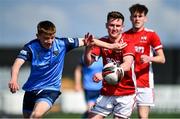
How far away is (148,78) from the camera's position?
1341 centimetres

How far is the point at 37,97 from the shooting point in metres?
11.9

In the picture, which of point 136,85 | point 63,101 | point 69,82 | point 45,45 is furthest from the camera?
point 69,82

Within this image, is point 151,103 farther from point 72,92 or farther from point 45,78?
point 72,92

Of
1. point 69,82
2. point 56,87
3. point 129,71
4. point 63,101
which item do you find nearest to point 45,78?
point 56,87

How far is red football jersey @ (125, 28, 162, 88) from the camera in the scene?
13195 mm

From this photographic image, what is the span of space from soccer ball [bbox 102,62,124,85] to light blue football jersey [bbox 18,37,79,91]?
78 centimetres

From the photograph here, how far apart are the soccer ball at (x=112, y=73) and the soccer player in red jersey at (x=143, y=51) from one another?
154 centimetres

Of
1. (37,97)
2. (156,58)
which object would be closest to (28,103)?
(37,97)

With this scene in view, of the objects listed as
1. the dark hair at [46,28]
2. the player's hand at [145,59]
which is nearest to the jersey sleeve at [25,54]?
the dark hair at [46,28]

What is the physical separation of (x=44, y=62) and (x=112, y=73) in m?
1.18

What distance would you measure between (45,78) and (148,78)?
2.36 meters

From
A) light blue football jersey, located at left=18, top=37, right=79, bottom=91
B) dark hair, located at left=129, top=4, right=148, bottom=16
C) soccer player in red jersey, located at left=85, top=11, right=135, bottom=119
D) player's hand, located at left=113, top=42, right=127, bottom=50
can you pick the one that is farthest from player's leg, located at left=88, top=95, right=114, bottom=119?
dark hair, located at left=129, top=4, right=148, bottom=16

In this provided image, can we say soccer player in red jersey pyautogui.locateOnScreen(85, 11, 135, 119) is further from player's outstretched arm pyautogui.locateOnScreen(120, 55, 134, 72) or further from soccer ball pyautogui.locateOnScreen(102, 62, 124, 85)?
soccer ball pyautogui.locateOnScreen(102, 62, 124, 85)

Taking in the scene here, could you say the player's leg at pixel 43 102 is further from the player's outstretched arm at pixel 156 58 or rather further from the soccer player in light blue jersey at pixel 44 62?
the player's outstretched arm at pixel 156 58
